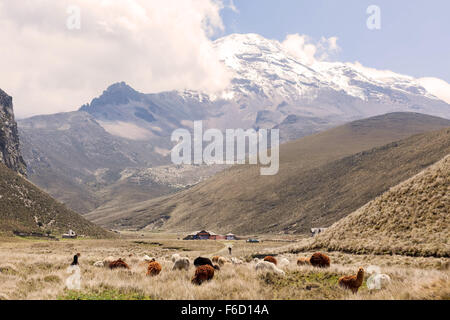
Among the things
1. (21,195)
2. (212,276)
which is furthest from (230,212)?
(212,276)

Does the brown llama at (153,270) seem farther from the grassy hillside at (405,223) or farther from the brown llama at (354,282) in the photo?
the grassy hillside at (405,223)

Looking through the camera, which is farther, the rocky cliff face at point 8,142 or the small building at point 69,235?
the rocky cliff face at point 8,142

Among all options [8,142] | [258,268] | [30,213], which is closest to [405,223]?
[258,268]

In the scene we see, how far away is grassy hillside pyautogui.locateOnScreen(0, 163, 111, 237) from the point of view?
98800 mm

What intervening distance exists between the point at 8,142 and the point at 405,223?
568 ft

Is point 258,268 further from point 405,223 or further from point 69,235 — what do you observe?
point 69,235

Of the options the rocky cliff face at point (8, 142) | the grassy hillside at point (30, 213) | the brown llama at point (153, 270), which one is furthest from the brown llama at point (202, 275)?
the rocky cliff face at point (8, 142)

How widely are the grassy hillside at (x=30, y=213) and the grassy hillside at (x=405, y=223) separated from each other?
8023 cm

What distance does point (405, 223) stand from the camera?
121ft

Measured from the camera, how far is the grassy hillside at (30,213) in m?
98.8

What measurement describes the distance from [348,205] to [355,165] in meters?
41.9

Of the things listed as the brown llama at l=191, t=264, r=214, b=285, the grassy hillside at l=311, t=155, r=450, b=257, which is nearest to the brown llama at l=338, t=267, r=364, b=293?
the brown llama at l=191, t=264, r=214, b=285

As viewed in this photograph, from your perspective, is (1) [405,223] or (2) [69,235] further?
(2) [69,235]
